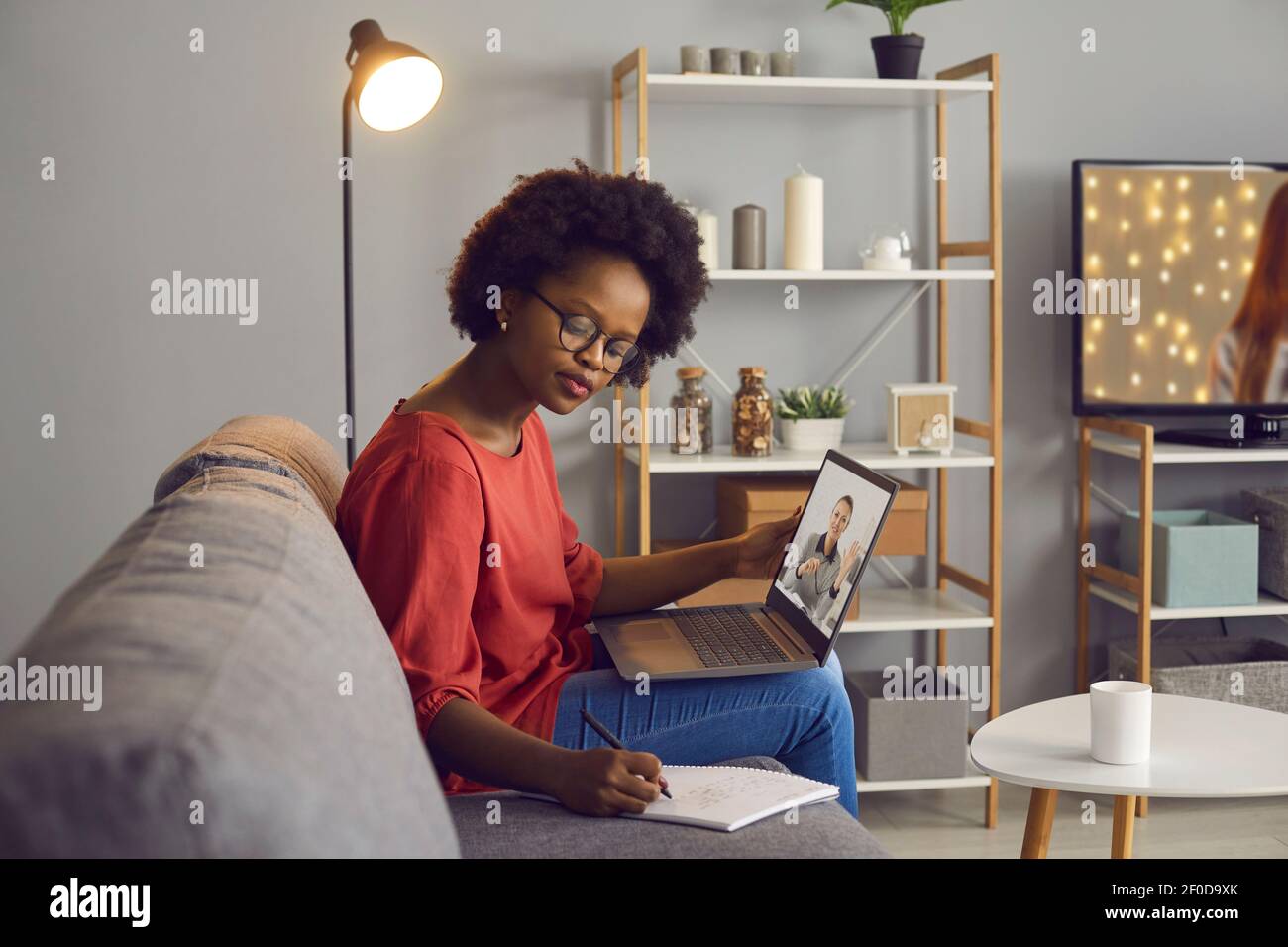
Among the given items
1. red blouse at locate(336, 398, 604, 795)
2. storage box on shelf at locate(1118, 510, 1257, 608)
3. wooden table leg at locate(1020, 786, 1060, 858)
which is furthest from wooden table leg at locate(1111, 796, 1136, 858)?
storage box on shelf at locate(1118, 510, 1257, 608)

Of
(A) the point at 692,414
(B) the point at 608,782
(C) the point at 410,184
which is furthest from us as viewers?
(C) the point at 410,184

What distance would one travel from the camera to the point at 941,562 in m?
3.00

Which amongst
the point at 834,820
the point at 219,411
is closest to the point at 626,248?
the point at 834,820

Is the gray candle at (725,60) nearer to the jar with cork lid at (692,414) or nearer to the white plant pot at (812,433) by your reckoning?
the jar with cork lid at (692,414)

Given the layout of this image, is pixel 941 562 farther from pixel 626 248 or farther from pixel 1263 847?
pixel 626 248

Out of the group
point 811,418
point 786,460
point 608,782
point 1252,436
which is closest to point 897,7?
point 811,418

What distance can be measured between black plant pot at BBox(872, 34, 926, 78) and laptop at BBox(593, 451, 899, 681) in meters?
1.23

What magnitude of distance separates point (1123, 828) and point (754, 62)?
1673 millimetres

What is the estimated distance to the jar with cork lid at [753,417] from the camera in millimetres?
2670

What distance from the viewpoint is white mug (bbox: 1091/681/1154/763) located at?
1.56 m

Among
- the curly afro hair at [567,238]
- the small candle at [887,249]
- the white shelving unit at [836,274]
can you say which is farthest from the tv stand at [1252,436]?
the curly afro hair at [567,238]

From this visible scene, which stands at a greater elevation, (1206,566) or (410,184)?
(410,184)

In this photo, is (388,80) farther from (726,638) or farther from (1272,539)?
(1272,539)

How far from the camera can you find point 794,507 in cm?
256
